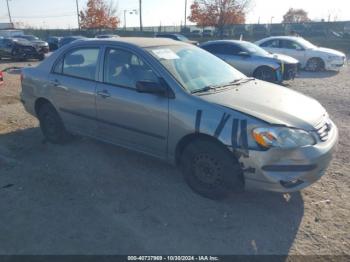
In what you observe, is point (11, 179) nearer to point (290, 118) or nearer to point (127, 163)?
point (127, 163)

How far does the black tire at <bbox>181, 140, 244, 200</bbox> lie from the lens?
11.3 ft

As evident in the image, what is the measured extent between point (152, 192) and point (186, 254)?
1158 millimetres

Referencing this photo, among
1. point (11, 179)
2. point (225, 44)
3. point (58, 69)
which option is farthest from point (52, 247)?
point (225, 44)

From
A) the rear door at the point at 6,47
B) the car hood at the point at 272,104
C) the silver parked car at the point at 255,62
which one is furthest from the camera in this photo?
the rear door at the point at 6,47

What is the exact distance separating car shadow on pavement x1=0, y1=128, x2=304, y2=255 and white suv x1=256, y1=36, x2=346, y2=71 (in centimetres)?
1207

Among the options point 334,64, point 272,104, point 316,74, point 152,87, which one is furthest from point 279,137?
point 334,64

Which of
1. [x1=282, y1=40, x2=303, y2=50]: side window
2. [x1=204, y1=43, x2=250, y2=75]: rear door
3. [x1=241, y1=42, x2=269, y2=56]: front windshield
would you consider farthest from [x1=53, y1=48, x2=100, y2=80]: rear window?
[x1=282, y1=40, x2=303, y2=50]: side window

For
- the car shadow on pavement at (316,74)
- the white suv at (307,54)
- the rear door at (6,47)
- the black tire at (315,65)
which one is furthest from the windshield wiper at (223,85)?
the rear door at (6,47)

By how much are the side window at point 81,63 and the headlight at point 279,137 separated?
2448 millimetres

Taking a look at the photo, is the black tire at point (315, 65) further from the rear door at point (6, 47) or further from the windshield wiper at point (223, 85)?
the rear door at point (6, 47)

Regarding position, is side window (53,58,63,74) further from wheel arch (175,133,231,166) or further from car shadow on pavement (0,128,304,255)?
wheel arch (175,133,231,166)

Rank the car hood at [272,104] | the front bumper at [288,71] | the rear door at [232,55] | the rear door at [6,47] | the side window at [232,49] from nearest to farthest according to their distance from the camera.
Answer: the car hood at [272,104] → the rear door at [232,55] → the front bumper at [288,71] → the side window at [232,49] → the rear door at [6,47]

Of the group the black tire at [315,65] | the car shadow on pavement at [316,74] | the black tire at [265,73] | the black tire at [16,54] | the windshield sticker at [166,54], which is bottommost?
the black tire at [16,54]

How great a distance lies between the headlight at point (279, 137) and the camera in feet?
10.5
